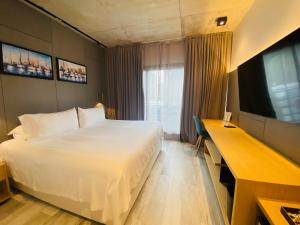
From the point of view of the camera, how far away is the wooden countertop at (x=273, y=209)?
2.60 feet

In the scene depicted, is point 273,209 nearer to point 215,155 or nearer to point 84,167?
point 215,155

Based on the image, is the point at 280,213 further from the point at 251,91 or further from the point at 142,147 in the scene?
the point at 251,91

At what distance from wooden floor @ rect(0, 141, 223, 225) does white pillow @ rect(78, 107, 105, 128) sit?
136 centimetres

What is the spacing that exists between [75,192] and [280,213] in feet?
5.14

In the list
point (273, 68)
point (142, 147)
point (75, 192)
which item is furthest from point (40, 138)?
point (273, 68)

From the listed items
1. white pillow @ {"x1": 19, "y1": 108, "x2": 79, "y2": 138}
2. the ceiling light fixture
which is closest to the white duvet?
white pillow @ {"x1": 19, "y1": 108, "x2": 79, "y2": 138}

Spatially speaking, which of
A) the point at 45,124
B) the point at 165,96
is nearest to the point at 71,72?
the point at 45,124

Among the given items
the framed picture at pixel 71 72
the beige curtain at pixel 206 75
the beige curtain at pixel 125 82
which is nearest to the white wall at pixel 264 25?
the beige curtain at pixel 206 75

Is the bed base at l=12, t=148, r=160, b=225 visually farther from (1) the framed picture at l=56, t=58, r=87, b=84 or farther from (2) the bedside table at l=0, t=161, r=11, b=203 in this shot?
(1) the framed picture at l=56, t=58, r=87, b=84

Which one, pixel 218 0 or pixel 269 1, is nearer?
pixel 269 1

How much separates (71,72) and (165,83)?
224 cm

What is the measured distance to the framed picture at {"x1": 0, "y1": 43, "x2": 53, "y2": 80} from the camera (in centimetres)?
195

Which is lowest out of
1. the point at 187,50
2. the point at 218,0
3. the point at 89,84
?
the point at 89,84

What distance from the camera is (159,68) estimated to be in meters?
3.82
